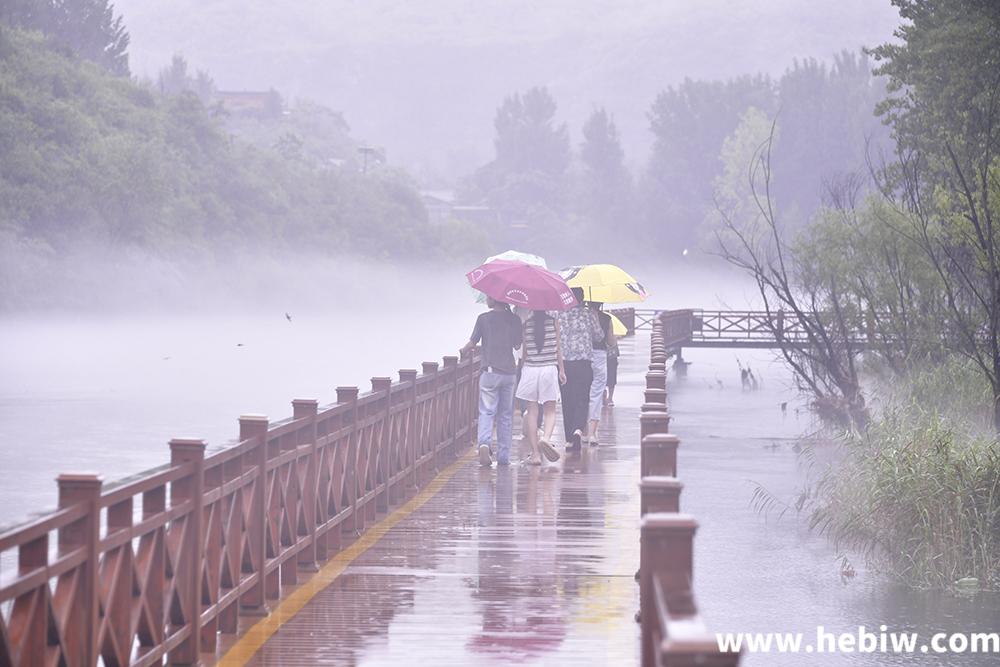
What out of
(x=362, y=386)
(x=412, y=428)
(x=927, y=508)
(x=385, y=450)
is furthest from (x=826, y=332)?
(x=362, y=386)

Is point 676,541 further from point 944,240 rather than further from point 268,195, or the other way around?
point 268,195

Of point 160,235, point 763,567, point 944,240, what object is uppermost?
point 160,235

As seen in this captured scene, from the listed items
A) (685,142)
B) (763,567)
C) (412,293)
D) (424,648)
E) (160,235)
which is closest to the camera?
(424,648)

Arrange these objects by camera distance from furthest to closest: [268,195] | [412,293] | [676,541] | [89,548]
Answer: [412,293] < [268,195] < [89,548] < [676,541]

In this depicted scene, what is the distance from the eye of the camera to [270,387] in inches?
2275

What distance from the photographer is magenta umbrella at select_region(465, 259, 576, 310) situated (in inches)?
566

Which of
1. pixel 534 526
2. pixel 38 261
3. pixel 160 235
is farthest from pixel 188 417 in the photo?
pixel 534 526

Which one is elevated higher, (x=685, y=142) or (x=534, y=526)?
(x=685, y=142)

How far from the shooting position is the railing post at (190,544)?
7199 mm

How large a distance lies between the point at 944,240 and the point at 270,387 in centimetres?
4026

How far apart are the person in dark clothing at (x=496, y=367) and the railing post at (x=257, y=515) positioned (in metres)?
5.48

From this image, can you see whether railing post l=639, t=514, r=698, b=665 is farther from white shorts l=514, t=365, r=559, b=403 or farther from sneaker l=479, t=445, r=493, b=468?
sneaker l=479, t=445, r=493, b=468

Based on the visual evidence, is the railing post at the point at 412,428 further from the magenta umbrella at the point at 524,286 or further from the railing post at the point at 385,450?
the magenta umbrella at the point at 524,286

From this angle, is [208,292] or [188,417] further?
[208,292]
